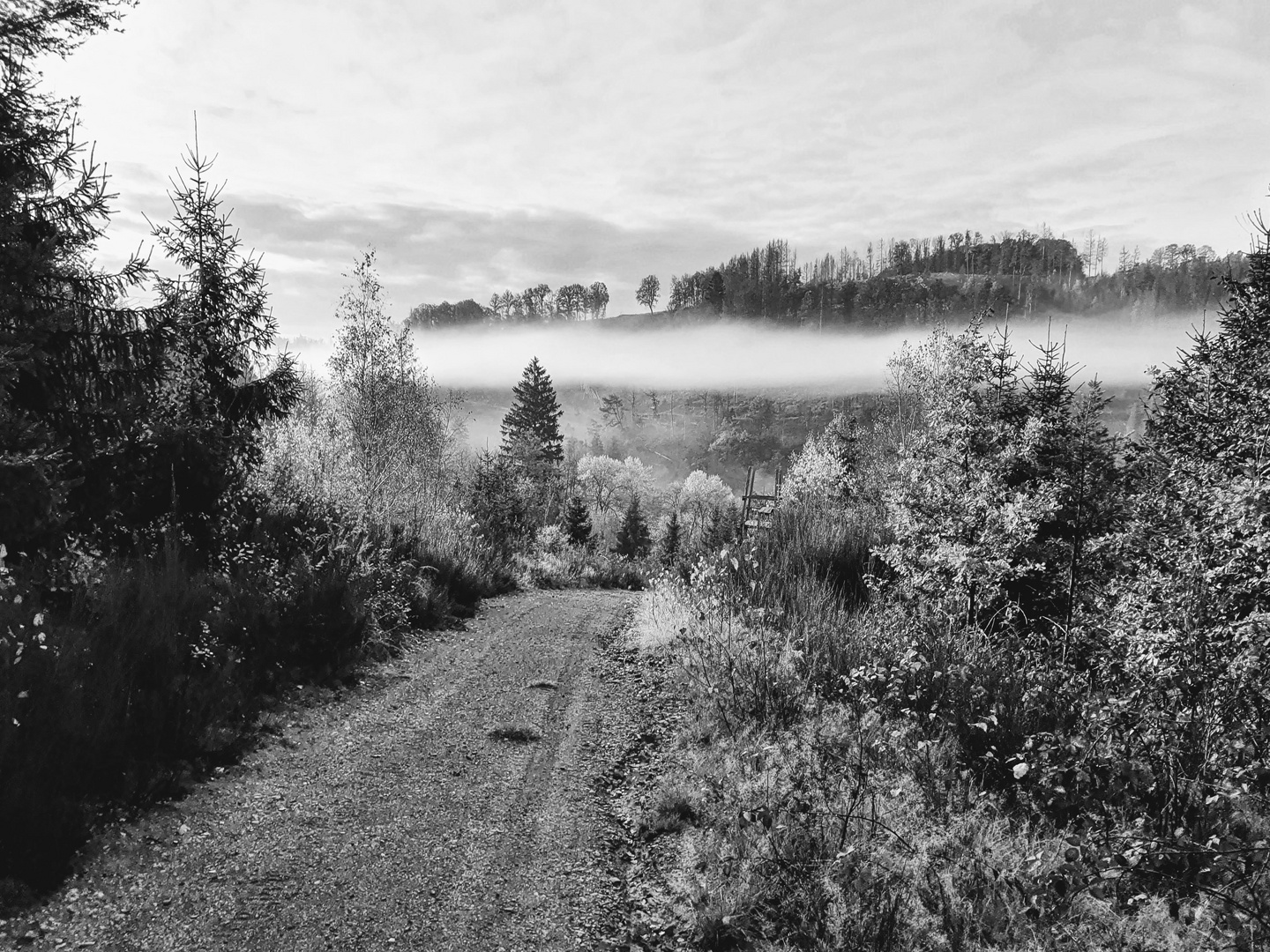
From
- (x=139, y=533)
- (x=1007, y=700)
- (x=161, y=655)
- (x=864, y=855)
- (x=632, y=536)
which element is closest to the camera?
(x=864, y=855)

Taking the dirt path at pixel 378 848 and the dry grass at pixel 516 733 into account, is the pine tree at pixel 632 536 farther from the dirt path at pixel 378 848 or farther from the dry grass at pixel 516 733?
the dirt path at pixel 378 848

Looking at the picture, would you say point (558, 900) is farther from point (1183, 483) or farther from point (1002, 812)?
point (1183, 483)

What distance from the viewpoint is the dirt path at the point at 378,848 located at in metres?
3.55

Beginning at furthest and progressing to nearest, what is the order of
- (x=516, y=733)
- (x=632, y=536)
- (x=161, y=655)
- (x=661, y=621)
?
(x=632, y=536)
(x=661, y=621)
(x=516, y=733)
(x=161, y=655)

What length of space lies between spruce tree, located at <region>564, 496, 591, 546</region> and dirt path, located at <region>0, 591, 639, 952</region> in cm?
3393

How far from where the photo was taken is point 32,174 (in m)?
6.89

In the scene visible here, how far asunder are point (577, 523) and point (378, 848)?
3694 centimetres

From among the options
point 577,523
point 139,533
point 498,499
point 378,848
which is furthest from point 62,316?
point 577,523

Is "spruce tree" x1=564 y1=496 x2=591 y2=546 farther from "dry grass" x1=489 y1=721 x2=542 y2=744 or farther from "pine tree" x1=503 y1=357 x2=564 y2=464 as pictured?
"dry grass" x1=489 y1=721 x2=542 y2=744

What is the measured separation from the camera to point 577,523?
41.2 meters

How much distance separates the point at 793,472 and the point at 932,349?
23.3m

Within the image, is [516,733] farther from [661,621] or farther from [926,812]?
[661,621]

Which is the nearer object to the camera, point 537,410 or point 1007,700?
point 1007,700

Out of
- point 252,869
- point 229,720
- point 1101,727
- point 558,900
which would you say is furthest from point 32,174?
point 1101,727
